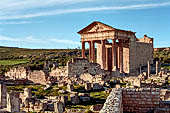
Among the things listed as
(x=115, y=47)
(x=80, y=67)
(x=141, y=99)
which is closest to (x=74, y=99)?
(x=141, y=99)

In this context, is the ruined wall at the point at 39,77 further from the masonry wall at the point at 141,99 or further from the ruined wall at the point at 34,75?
the masonry wall at the point at 141,99

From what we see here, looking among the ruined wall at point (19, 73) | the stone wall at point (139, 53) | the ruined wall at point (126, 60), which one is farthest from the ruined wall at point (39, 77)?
the stone wall at point (139, 53)

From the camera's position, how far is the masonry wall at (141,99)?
29.8ft

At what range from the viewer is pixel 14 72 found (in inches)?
1539

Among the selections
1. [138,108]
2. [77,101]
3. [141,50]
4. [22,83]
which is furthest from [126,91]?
[141,50]

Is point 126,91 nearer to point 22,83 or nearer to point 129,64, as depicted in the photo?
point 22,83

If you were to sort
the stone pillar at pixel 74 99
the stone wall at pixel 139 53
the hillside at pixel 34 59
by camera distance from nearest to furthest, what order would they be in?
the stone pillar at pixel 74 99
the stone wall at pixel 139 53
the hillside at pixel 34 59

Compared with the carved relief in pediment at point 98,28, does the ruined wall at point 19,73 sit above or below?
below

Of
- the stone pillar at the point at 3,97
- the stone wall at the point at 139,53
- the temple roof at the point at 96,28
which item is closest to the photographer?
the stone pillar at the point at 3,97

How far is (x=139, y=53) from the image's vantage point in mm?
44719

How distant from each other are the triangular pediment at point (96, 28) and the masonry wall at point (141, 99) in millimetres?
29355

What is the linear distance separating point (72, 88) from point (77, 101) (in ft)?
13.3

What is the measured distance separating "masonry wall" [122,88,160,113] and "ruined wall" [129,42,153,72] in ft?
108

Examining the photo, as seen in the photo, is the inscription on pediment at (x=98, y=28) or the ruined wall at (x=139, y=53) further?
the ruined wall at (x=139, y=53)
